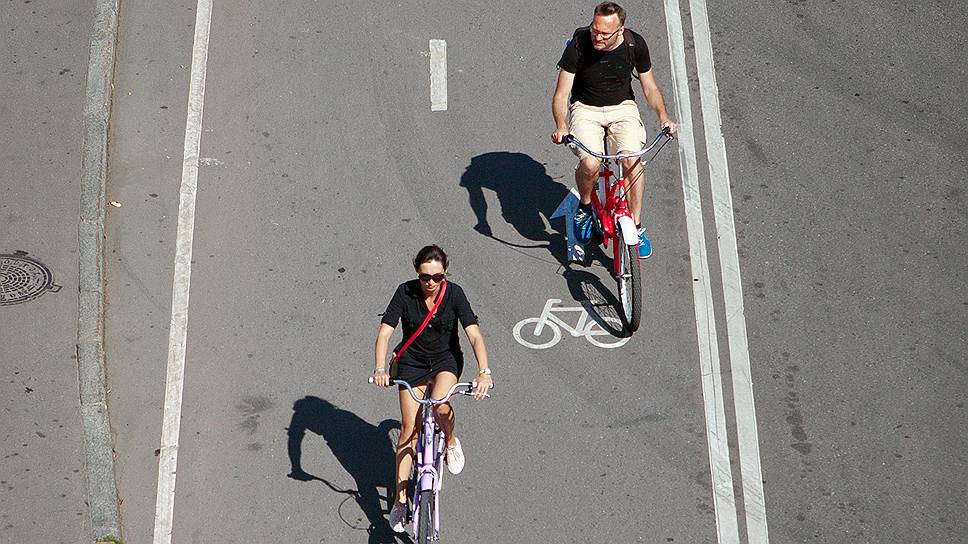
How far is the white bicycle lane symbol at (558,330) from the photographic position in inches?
408

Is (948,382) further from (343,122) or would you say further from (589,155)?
(343,122)

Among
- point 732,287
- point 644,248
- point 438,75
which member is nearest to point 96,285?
point 438,75

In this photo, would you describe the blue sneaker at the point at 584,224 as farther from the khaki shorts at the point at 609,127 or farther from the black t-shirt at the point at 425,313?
the black t-shirt at the point at 425,313

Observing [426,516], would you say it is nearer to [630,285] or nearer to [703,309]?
[630,285]

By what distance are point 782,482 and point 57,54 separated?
26.0 feet

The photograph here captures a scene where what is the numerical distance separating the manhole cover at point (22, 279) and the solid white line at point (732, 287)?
5.40m

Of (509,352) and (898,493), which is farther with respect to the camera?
(509,352)

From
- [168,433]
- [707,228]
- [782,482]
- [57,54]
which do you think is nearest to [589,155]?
[707,228]

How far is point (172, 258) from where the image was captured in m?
11.0

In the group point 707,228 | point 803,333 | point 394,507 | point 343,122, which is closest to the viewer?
point 394,507

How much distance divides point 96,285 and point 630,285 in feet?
13.9

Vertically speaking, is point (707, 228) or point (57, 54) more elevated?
point (57, 54)

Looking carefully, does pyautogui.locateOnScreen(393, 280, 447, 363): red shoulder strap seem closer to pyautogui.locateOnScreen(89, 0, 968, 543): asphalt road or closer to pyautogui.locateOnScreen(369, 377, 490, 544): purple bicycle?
pyautogui.locateOnScreen(369, 377, 490, 544): purple bicycle

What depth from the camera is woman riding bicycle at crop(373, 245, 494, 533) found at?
8102 millimetres
